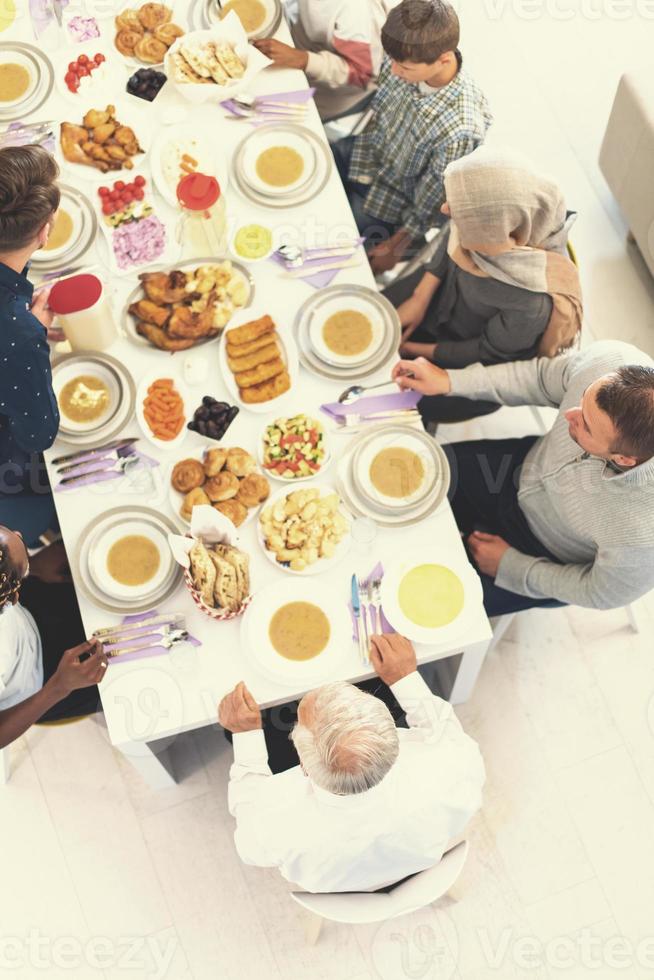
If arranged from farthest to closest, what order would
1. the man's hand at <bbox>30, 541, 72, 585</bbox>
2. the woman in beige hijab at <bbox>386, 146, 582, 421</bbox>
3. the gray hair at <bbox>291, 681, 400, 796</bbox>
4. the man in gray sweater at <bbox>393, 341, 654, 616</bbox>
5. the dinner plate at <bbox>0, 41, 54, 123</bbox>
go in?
the dinner plate at <bbox>0, 41, 54, 123</bbox>
the man's hand at <bbox>30, 541, 72, 585</bbox>
the woman in beige hijab at <bbox>386, 146, 582, 421</bbox>
the man in gray sweater at <bbox>393, 341, 654, 616</bbox>
the gray hair at <bbox>291, 681, 400, 796</bbox>

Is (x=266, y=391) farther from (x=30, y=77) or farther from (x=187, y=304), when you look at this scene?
(x=30, y=77)

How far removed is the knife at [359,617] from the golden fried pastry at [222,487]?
36cm

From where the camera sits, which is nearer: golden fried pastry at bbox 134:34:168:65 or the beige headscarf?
the beige headscarf

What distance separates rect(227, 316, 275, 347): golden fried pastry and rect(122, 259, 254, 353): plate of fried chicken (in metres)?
0.05

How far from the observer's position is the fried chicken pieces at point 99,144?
2613 mm

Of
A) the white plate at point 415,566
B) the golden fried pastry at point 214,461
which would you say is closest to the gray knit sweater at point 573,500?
the white plate at point 415,566

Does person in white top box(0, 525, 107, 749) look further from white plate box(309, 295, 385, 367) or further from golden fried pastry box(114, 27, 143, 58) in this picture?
golden fried pastry box(114, 27, 143, 58)

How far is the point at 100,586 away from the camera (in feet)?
7.07

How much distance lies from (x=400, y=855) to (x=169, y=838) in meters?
1.09

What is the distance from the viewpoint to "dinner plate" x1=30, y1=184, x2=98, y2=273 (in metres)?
2.50

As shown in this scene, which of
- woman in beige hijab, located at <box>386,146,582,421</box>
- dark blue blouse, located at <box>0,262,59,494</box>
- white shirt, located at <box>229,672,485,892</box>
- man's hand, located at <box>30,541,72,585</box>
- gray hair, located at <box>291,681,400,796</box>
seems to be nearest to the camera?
gray hair, located at <box>291,681,400,796</box>

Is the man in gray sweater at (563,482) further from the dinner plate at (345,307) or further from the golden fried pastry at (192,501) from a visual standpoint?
the golden fried pastry at (192,501)

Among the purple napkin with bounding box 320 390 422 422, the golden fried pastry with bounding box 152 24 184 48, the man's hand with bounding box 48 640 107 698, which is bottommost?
the man's hand with bounding box 48 640 107 698

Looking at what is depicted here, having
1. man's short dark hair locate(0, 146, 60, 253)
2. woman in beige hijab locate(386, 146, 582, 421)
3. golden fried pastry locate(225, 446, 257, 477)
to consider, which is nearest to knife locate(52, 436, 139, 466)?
golden fried pastry locate(225, 446, 257, 477)
